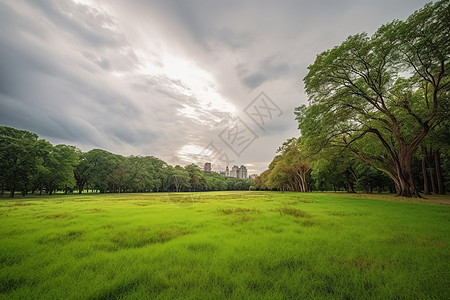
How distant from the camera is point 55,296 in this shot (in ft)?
7.94

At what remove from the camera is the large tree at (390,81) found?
1220 cm

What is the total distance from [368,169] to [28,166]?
220 ft

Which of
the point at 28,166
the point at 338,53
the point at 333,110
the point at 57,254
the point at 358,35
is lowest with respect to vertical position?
the point at 57,254

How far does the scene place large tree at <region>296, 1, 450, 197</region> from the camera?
12203mm

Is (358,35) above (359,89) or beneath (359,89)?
above

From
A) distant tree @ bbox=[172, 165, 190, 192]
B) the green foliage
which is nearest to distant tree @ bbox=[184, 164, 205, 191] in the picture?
distant tree @ bbox=[172, 165, 190, 192]

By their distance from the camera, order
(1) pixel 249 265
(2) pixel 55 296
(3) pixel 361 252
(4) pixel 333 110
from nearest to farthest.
Answer: 1. (2) pixel 55 296
2. (1) pixel 249 265
3. (3) pixel 361 252
4. (4) pixel 333 110

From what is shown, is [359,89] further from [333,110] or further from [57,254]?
[57,254]

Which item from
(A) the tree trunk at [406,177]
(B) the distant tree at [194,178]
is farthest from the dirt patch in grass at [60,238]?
(B) the distant tree at [194,178]

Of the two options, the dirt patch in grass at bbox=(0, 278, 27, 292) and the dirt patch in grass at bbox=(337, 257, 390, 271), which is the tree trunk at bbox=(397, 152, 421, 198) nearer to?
the dirt patch in grass at bbox=(337, 257, 390, 271)

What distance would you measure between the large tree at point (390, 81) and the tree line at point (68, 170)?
48.1 metres

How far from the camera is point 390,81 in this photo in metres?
17.3

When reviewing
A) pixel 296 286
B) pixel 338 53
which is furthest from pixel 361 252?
pixel 338 53

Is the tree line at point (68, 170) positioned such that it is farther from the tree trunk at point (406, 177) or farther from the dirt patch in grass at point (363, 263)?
the tree trunk at point (406, 177)
